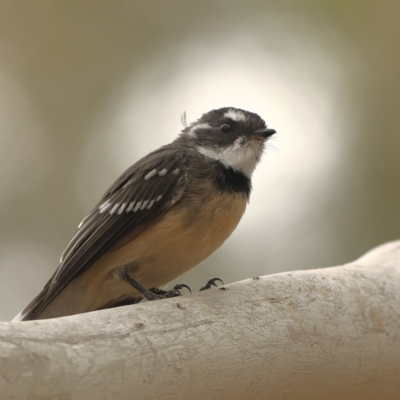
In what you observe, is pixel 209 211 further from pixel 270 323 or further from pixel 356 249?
pixel 356 249

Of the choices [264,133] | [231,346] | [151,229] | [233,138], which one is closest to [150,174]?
[151,229]

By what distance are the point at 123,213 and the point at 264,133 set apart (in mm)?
1407

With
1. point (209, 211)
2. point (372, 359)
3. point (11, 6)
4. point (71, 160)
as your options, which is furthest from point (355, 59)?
point (372, 359)

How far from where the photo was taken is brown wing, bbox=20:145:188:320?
183 inches

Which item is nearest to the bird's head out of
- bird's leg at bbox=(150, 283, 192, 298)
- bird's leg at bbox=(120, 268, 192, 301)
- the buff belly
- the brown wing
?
the brown wing

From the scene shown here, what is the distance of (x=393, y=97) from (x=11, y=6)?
624 centimetres

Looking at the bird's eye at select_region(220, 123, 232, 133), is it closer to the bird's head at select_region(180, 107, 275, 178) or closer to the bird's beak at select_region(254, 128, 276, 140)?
the bird's head at select_region(180, 107, 275, 178)

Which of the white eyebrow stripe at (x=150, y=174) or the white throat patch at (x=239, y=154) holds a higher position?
the white throat patch at (x=239, y=154)

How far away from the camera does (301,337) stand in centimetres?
376

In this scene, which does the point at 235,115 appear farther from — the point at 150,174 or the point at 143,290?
the point at 143,290

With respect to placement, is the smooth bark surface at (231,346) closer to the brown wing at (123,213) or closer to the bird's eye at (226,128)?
the brown wing at (123,213)

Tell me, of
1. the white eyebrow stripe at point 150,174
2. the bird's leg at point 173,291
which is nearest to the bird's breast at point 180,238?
the bird's leg at point 173,291

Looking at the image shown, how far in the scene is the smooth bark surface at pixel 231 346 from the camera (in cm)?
307

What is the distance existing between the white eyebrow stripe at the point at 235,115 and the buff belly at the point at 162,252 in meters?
0.90
